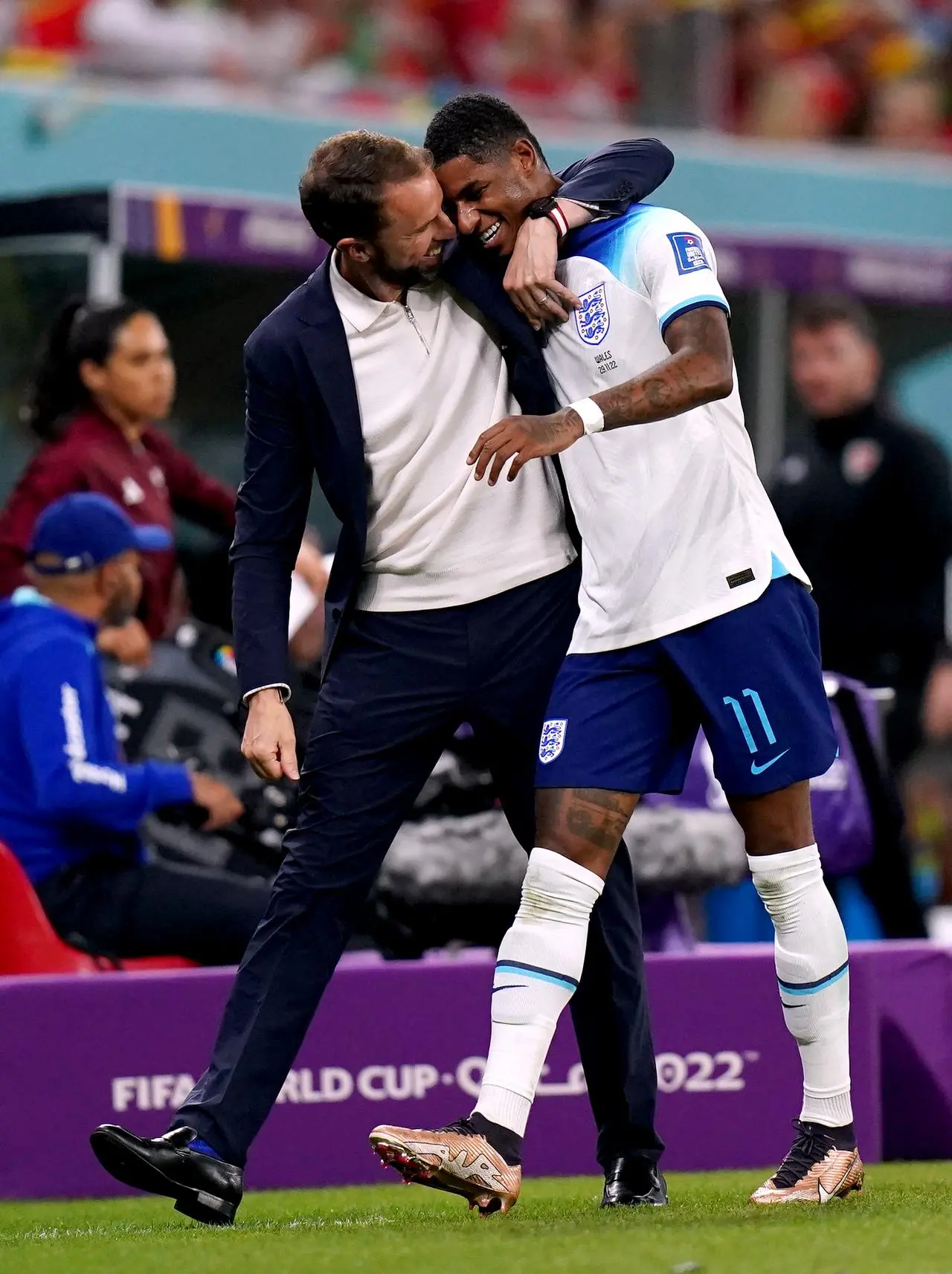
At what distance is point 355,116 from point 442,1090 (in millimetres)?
7197

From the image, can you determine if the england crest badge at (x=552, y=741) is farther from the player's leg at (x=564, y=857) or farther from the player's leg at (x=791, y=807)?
the player's leg at (x=791, y=807)

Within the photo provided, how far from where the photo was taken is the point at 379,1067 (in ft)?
17.5

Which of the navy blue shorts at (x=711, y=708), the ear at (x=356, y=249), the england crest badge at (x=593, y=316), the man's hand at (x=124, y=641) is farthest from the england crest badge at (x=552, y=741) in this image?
the man's hand at (x=124, y=641)

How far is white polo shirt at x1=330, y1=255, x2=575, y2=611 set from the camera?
14.0 ft

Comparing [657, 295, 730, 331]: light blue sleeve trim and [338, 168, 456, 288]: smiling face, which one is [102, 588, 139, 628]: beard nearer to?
[338, 168, 456, 288]: smiling face

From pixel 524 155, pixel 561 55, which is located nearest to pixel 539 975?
pixel 524 155

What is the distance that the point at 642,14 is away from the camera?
42.4ft

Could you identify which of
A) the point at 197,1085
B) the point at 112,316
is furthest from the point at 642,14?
the point at 197,1085

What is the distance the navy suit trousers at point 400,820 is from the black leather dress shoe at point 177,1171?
5 centimetres

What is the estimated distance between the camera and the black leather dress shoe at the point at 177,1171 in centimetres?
402

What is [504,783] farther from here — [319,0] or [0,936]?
[319,0]

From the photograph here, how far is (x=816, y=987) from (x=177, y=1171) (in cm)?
117

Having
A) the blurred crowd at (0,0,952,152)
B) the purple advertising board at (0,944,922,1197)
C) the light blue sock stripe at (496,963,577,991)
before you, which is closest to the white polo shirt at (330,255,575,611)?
the light blue sock stripe at (496,963,577,991)

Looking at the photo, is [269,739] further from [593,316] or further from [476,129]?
[476,129]
